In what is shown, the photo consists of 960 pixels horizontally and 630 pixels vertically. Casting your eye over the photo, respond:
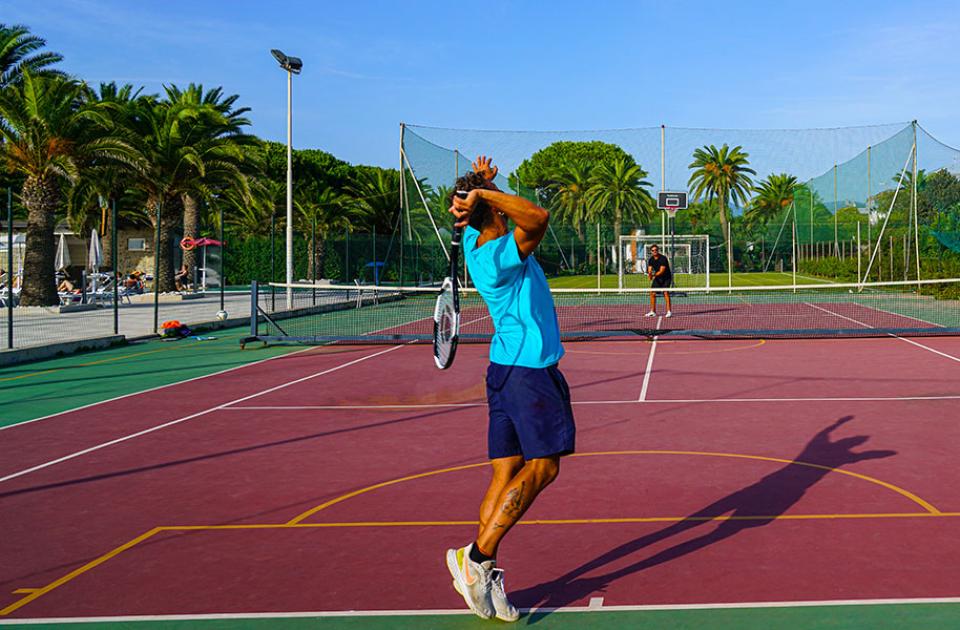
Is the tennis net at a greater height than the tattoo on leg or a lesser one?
greater

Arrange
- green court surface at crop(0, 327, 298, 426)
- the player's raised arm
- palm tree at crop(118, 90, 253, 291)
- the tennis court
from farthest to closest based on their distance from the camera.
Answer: palm tree at crop(118, 90, 253, 291) < green court surface at crop(0, 327, 298, 426) < the tennis court < the player's raised arm

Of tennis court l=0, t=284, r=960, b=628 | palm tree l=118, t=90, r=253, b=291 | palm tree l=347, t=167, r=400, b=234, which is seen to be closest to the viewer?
tennis court l=0, t=284, r=960, b=628

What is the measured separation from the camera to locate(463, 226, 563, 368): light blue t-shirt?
4.59 metres

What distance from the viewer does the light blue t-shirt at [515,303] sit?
459 cm

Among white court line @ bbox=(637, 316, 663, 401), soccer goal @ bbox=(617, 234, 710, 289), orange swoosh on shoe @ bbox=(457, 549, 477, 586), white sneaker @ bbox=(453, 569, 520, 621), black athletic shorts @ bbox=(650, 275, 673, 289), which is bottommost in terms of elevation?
white sneaker @ bbox=(453, 569, 520, 621)

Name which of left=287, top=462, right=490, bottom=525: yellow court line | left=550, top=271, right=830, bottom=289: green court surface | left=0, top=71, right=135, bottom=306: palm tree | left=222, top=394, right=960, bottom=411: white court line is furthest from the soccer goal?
left=287, top=462, right=490, bottom=525: yellow court line

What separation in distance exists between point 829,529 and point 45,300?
2873 centimetres

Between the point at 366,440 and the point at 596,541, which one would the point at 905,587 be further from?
the point at 366,440

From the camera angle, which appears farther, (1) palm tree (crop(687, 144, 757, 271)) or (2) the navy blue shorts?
(1) palm tree (crop(687, 144, 757, 271))

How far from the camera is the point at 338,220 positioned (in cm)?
5500

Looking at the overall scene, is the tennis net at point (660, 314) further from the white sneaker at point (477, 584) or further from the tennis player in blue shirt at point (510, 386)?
the white sneaker at point (477, 584)

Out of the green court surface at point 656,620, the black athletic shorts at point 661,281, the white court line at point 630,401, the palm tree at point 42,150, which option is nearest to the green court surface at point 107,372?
the white court line at point 630,401

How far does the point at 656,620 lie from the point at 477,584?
2.81 ft

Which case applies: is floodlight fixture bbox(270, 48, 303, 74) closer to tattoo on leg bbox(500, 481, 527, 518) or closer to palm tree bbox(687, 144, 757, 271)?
palm tree bbox(687, 144, 757, 271)
